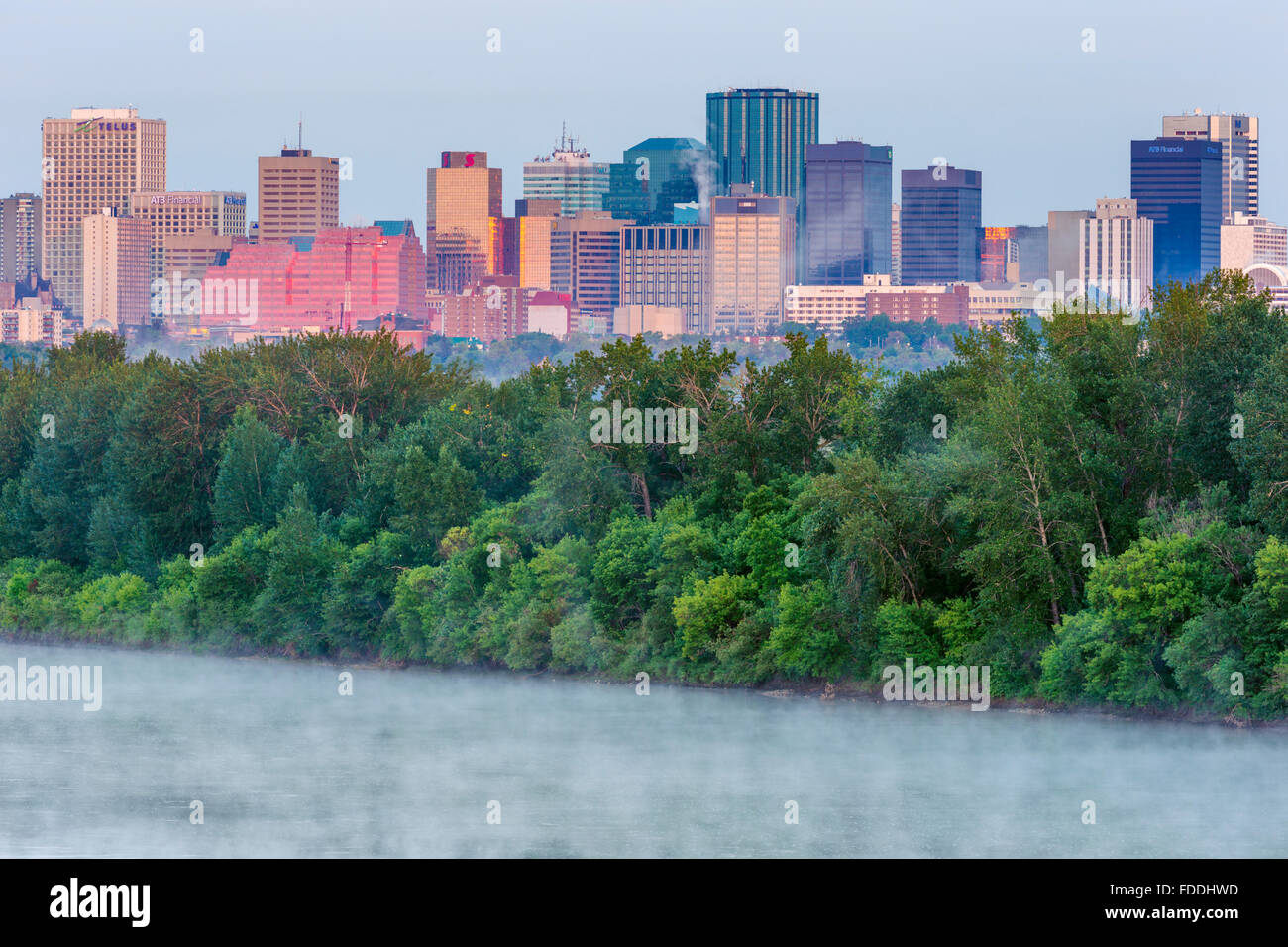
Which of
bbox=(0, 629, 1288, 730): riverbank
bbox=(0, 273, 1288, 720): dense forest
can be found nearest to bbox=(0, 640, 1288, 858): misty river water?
bbox=(0, 629, 1288, 730): riverbank

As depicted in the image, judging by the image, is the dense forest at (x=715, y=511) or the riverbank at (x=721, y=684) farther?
the dense forest at (x=715, y=511)

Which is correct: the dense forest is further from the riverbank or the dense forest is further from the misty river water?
the misty river water

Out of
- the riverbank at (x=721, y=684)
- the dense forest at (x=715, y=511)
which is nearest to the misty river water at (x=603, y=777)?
the riverbank at (x=721, y=684)

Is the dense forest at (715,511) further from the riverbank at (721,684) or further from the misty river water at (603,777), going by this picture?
the misty river water at (603,777)

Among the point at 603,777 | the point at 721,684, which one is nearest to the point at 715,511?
the point at 721,684

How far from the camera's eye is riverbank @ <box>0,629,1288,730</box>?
48.3m

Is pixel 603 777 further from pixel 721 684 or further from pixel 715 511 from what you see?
pixel 715 511

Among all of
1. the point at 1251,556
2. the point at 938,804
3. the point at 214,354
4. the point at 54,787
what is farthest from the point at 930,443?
the point at 214,354

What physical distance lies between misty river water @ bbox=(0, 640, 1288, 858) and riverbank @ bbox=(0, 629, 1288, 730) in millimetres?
316

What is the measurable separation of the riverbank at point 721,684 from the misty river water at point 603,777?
32cm

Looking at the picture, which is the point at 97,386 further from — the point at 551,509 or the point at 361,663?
the point at 551,509

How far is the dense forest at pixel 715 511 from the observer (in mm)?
48812

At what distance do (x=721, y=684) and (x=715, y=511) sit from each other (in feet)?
17.2

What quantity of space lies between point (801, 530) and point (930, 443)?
175 inches
